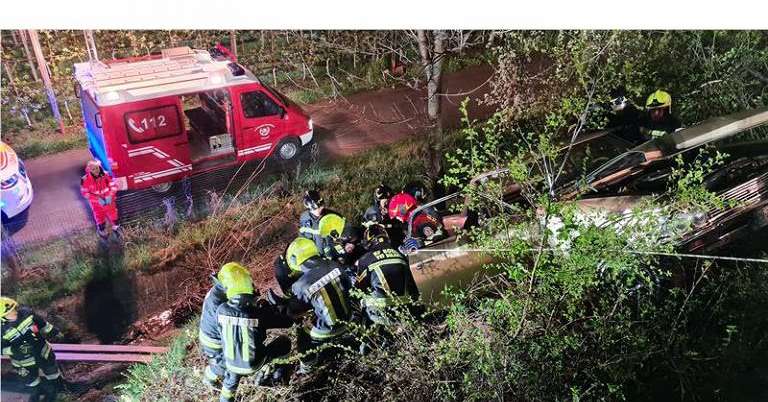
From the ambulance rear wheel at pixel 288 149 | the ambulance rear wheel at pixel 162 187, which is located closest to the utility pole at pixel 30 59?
the ambulance rear wheel at pixel 162 187

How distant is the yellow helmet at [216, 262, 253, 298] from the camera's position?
335 cm

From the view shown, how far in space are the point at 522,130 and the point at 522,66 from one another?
444mm

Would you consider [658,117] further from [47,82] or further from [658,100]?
[47,82]

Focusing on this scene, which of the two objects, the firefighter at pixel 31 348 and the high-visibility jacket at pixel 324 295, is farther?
the high-visibility jacket at pixel 324 295

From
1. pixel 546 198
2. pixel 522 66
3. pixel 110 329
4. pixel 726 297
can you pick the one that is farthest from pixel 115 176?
pixel 726 297

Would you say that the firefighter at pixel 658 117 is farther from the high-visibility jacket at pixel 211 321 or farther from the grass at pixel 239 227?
the high-visibility jacket at pixel 211 321

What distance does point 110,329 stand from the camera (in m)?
3.57

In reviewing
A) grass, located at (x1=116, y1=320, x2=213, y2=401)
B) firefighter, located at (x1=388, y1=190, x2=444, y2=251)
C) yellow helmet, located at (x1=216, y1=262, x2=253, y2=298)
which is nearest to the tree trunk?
firefighter, located at (x1=388, y1=190, x2=444, y2=251)

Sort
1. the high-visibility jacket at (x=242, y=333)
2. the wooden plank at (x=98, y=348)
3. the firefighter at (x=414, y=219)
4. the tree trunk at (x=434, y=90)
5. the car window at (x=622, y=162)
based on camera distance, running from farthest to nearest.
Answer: the car window at (x=622, y=162) → the firefighter at (x=414, y=219) → the tree trunk at (x=434, y=90) → the wooden plank at (x=98, y=348) → the high-visibility jacket at (x=242, y=333)

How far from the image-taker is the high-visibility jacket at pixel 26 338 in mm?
3459

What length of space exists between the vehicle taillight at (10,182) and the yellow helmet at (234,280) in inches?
49.9

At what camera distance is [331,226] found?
12.7 feet

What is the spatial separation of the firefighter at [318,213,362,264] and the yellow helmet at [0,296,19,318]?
5.93ft
